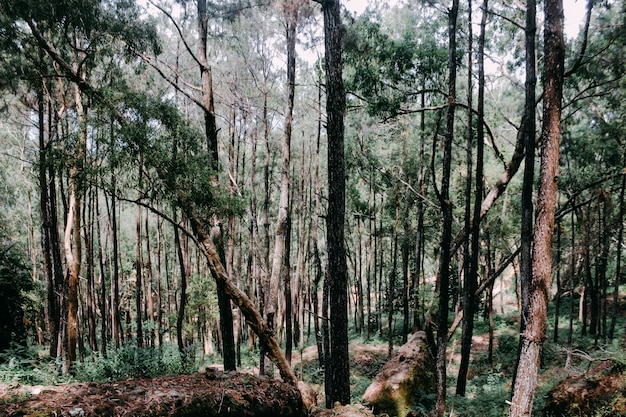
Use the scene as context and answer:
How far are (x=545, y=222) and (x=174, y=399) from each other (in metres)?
5.85

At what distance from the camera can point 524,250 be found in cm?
671

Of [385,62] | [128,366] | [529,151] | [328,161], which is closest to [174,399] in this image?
[328,161]

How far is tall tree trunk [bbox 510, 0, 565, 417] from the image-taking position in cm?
570

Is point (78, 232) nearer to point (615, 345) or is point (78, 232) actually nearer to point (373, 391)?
point (373, 391)

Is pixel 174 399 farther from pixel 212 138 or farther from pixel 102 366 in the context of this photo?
pixel 212 138

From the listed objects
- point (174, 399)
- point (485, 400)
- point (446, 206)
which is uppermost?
point (446, 206)

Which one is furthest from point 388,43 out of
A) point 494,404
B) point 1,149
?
point 1,149

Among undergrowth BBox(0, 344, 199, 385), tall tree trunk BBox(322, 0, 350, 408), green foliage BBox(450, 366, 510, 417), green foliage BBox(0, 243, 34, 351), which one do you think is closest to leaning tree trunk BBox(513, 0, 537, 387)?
tall tree trunk BBox(322, 0, 350, 408)

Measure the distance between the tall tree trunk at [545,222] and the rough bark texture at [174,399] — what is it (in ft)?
11.6

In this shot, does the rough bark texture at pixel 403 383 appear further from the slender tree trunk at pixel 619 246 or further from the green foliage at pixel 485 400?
the slender tree trunk at pixel 619 246

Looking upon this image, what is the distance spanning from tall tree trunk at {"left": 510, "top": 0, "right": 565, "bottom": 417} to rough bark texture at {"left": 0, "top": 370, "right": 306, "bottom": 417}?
354cm

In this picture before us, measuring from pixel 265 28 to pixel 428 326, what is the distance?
1276 cm

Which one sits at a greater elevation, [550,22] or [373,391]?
[550,22]

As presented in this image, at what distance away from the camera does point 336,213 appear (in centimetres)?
631
